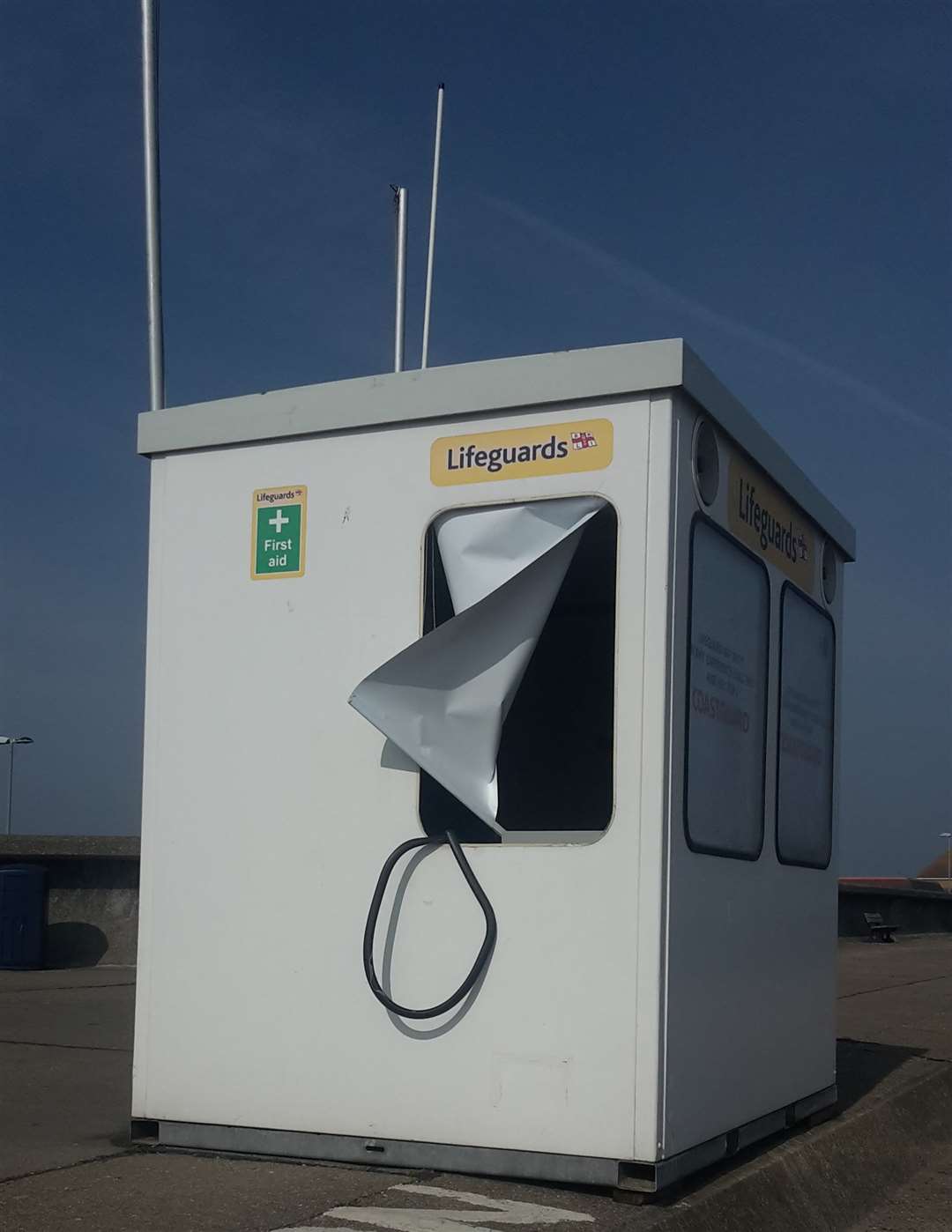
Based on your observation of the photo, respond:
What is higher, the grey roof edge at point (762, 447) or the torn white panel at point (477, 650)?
the grey roof edge at point (762, 447)

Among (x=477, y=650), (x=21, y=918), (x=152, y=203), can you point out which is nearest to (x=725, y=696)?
(x=477, y=650)

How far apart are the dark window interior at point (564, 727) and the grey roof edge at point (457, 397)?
46.4 inches

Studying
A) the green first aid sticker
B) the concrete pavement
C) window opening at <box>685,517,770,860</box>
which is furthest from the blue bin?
window opening at <box>685,517,770,860</box>

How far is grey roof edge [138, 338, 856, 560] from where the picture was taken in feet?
14.3

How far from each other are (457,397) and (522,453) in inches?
10.1

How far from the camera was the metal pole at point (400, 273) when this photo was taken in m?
8.44

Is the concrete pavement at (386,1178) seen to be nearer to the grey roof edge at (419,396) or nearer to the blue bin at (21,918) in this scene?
the grey roof edge at (419,396)

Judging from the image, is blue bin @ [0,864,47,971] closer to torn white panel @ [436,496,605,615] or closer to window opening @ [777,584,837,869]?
window opening @ [777,584,837,869]

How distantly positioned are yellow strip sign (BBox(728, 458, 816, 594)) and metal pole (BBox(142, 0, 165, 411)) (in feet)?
10.2

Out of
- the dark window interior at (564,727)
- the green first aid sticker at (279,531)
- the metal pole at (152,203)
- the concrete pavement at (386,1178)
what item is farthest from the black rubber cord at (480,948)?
the metal pole at (152,203)

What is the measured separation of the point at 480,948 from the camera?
4.35 meters

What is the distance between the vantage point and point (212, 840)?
4762 mm

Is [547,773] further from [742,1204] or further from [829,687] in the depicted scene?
[742,1204]

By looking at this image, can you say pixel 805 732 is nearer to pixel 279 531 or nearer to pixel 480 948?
pixel 480 948
